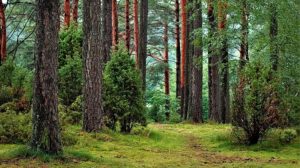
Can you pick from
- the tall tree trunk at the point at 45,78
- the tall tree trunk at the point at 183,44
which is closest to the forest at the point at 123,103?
the tall tree trunk at the point at 45,78

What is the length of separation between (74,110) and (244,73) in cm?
504

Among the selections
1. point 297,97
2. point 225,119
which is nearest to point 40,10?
point 297,97

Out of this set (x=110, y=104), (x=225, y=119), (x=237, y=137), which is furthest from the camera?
(x=225, y=119)

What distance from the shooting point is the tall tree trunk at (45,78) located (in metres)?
7.87

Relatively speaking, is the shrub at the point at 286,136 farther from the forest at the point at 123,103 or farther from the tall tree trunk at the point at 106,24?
the tall tree trunk at the point at 106,24

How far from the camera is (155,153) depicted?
34.1 ft

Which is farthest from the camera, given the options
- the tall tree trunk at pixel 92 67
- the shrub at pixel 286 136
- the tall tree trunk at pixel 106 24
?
the tall tree trunk at pixel 106 24

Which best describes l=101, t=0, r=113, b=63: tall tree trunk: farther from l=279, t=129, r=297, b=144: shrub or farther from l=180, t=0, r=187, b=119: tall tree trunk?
l=180, t=0, r=187, b=119: tall tree trunk

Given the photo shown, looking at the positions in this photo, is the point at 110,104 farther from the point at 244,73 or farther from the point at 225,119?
the point at 225,119

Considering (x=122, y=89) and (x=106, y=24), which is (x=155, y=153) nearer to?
(x=122, y=89)

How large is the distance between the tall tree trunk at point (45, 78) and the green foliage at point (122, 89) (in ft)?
16.8

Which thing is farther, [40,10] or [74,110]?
[74,110]

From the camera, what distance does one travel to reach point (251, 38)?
14.2 metres

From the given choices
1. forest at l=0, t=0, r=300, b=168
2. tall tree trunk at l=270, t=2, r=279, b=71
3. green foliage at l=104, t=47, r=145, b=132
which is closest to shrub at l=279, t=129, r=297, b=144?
forest at l=0, t=0, r=300, b=168
